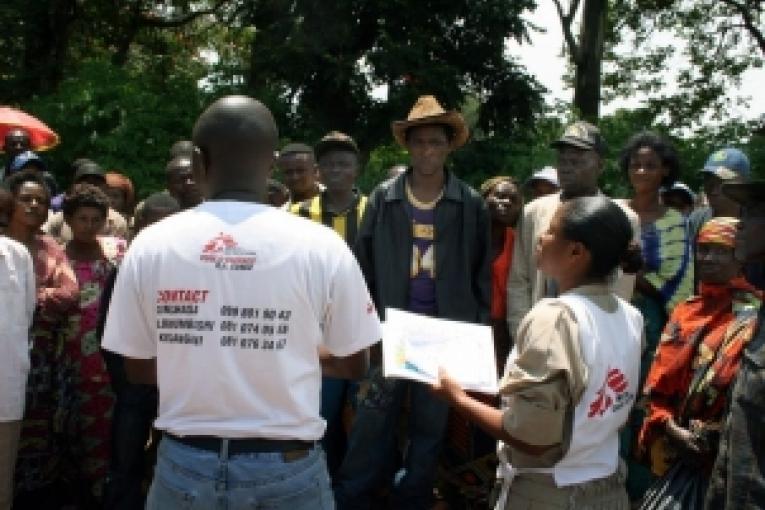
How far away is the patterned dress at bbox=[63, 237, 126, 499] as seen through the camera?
5387 millimetres

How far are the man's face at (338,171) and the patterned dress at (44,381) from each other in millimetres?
1667

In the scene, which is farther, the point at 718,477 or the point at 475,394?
the point at 475,394

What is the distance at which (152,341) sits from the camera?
2.70 m

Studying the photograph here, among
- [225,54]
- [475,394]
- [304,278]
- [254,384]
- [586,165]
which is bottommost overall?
[475,394]

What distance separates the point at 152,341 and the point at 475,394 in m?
2.70

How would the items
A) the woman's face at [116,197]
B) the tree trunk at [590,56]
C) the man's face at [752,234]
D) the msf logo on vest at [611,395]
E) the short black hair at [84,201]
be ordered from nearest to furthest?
the msf logo on vest at [611,395] < the man's face at [752,234] < the short black hair at [84,201] < the woman's face at [116,197] < the tree trunk at [590,56]

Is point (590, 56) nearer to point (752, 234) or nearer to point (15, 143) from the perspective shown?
point (15, 143)

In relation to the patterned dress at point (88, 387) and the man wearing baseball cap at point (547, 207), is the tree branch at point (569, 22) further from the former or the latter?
the patterned dress at point (88, 387)

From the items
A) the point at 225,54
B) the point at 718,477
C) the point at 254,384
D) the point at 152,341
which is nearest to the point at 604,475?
the point at 718,477

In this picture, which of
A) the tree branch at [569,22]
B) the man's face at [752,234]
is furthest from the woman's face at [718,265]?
the tree branch at [569,22]

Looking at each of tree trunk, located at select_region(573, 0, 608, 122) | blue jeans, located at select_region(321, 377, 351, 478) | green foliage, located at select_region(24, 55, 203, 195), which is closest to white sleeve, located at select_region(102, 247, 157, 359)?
blue jeans, located at select_region(321, 377, 351, 478)

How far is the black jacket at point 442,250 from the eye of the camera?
197 inches

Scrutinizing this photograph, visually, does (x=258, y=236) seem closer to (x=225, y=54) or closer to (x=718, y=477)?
(x=718, y=477)

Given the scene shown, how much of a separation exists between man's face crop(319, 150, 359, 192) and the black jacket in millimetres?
591
